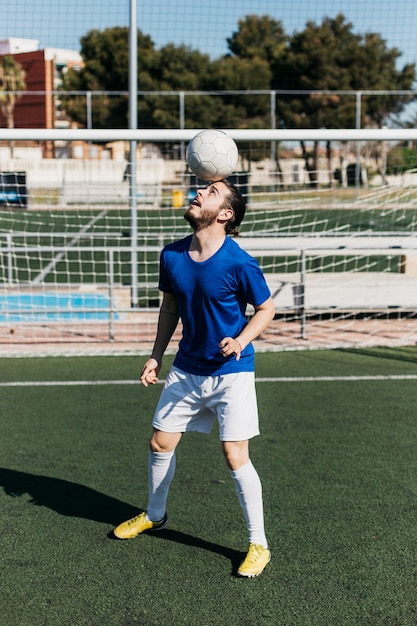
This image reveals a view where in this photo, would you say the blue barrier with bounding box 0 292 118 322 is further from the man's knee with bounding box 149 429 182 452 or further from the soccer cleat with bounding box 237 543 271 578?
the soccer cleat with bounding box 237 543 271 578

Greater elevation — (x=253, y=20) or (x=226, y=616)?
(x=253, y=20)

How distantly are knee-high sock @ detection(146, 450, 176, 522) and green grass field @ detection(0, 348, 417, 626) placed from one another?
15 cm

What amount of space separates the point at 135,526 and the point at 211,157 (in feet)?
6.51

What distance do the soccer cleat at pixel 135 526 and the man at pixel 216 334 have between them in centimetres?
47

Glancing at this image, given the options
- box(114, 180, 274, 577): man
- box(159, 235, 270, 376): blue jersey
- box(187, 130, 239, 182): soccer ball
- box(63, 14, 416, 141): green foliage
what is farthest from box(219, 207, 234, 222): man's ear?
box(63, 14, 416, 141): green foliage

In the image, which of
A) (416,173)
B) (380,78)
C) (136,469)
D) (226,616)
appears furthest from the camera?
(380,78)

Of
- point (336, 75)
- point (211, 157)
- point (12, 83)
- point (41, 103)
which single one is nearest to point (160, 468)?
point (211, 157)

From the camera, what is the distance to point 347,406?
7.25m

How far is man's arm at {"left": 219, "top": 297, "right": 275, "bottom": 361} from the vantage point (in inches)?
150

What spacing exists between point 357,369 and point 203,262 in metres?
4.91

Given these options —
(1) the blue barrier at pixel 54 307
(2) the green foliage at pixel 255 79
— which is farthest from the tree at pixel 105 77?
(1) the blue barrier at pixel 54 307

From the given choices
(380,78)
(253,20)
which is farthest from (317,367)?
(253,20)

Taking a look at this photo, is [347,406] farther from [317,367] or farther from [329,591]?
[329,591]

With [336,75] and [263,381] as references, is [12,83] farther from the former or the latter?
[263,381]
